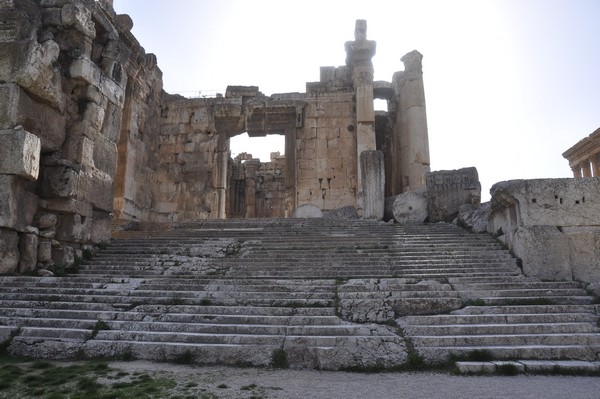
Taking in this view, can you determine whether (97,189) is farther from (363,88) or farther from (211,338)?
(363,88)

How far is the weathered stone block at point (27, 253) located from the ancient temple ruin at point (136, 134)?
16 millimetres

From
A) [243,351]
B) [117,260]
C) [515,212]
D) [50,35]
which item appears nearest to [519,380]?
[243,351]

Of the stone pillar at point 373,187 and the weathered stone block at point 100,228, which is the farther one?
the stone pillar at point 373,187

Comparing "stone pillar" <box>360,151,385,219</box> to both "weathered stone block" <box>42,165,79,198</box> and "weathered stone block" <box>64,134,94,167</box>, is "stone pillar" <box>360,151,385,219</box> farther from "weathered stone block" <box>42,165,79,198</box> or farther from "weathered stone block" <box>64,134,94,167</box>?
"weathered stone block" <box>42,165,79,198</box>

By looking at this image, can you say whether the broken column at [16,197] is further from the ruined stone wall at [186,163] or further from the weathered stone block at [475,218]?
the ruined stone wall at [186,163]

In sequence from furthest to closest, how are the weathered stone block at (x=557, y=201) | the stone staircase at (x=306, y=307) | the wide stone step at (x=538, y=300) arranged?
the weathered stone block at (x=557, y=201)
the wide stone step at (x=538, y=300)
the stone staircase at (x=306, y=307)

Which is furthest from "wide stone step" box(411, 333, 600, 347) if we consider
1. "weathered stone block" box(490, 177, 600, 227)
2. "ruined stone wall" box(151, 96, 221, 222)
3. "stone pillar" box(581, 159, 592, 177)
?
"stone pillar" box(581, 159, 592, 177)

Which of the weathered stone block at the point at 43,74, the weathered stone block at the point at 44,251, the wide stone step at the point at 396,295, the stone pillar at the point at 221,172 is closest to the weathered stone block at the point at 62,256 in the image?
the weathered stone block at the point at 44,251

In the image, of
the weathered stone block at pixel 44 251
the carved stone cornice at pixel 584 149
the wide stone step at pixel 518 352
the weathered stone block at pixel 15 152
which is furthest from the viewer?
the carved stone cornice at pixel 584 149

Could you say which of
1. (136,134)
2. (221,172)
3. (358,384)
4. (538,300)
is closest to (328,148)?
(221,172)

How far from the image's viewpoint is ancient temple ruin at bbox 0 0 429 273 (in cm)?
707

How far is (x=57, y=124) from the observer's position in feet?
25.8

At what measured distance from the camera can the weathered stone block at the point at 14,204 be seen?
6574 mm

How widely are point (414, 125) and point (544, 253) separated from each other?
11069 mm
